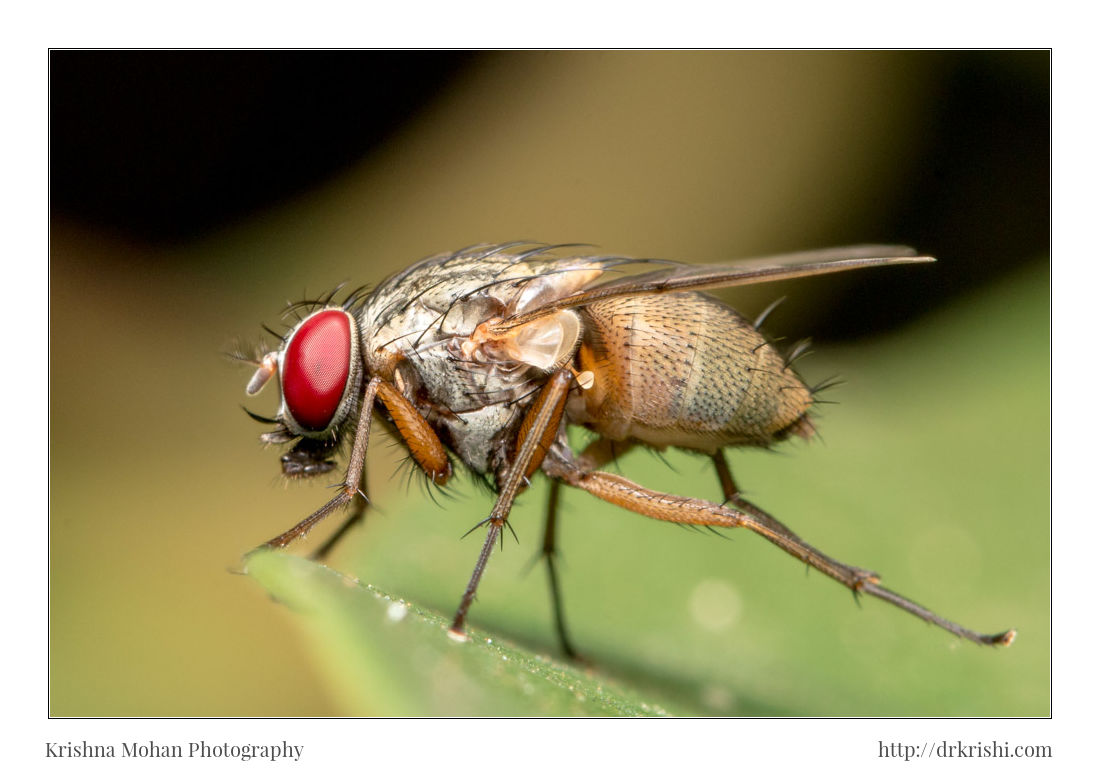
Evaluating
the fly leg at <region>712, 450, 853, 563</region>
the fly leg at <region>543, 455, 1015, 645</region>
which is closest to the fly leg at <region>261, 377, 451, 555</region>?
the fly leg at <region>543, 455, 1015, 645</region>

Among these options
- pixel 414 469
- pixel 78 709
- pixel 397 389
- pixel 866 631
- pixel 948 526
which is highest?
pixel 397 389

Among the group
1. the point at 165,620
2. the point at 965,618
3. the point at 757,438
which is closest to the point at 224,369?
the point at 165,620

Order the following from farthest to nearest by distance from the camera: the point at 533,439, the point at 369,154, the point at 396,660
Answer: the point at 369,154, the point at 533,439, the point at 396,660

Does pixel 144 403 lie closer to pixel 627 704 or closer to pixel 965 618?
pixel 627 704

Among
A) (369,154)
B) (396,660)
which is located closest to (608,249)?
(369,154)

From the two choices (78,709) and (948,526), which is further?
(948,526)

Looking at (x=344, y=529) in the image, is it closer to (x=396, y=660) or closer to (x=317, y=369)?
(x=317, y=369)

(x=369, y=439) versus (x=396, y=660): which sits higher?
(x=369, y=439)
